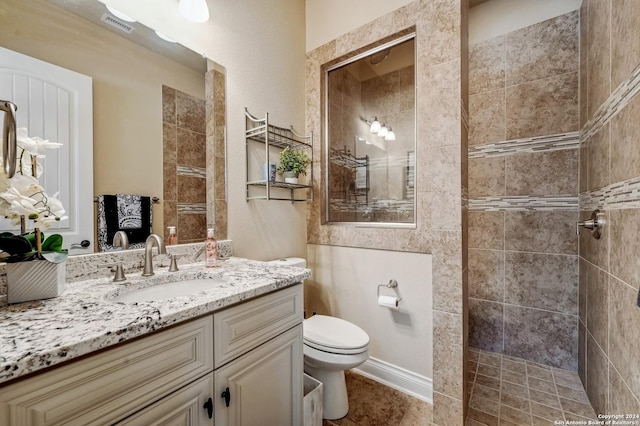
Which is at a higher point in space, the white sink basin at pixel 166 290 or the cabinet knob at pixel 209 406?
the white sink basin at pixel 166 290

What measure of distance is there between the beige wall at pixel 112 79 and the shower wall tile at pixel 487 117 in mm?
2299

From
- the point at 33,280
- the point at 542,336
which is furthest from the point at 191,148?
the point at 542,336

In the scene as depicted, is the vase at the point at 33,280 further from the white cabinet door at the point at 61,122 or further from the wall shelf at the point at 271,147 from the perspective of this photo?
the wall shelf at the point at 271,147

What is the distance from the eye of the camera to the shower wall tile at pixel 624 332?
104cm

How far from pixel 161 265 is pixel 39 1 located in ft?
3.63

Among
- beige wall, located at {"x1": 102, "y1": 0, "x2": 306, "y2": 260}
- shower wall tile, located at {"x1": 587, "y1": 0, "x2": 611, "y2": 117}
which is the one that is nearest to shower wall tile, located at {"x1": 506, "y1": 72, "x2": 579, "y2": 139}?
shower wall tile, located at {"x1": 587, "y1": 0, "x2": 611, "y2": 117}

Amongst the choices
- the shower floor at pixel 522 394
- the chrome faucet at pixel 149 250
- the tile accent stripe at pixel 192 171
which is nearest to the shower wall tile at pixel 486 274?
the shower floor at pixel 522 394

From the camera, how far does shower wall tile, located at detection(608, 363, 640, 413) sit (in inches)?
41.2

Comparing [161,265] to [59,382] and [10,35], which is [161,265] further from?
[10,35]

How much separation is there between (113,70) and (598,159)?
2544 mm

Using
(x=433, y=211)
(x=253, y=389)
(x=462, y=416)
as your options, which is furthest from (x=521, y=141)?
(x=253, y=389)

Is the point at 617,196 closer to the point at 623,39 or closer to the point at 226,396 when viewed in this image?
the point at 623,39

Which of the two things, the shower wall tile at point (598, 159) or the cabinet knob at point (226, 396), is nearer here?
the cabinet knob at point (226, 396)

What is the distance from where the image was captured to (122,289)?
3.11 ft
